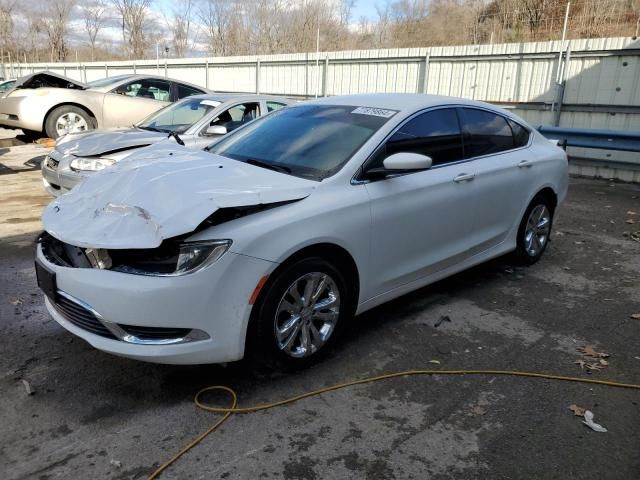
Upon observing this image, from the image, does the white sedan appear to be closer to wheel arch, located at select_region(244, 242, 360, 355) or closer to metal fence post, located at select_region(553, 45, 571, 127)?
wheel arch, located at select_region(244, 242, 360, 355)

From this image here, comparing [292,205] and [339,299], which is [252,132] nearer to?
[292,205]

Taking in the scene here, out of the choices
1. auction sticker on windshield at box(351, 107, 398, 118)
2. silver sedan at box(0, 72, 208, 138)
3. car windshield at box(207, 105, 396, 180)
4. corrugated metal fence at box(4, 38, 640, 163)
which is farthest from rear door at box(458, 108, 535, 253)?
silver sedan at box(0, 72, 208, 138)

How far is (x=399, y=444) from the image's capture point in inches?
108

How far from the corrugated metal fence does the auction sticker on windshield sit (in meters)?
7.77

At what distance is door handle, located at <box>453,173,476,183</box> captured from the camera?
13.8 feet

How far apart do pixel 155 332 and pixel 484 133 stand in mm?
3264

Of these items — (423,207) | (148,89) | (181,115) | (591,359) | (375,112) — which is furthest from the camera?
(148,89)

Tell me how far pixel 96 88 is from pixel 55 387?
9692 millimetres

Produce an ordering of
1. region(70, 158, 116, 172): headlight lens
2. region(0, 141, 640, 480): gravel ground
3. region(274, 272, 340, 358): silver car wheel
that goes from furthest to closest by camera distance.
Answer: region(70, 158, 116, 172): headlight lens < region(274, 272, 340, 358): silver car wheel < region(0, 141, 640, 480): gravel ground

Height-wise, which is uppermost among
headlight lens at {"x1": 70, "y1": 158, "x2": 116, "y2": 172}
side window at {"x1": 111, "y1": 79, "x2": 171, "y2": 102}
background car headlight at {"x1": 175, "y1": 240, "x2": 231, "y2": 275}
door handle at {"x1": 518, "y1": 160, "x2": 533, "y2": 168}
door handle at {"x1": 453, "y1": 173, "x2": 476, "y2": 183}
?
side window at {"x1": 111, "y1": 79, "x2": 171, "y2": 102}

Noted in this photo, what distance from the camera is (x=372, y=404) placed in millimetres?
3090

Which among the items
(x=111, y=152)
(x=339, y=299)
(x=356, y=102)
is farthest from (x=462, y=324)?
(x=111, y=152)

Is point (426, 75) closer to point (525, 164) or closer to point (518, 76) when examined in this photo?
point (518, 76)

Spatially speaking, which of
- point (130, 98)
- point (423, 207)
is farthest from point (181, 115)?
point (423, 207)
